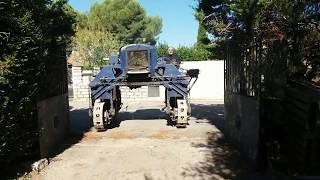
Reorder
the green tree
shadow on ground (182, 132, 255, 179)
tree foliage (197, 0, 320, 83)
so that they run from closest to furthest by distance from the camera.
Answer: shadow on ground (182, 132, 255, 179), tree foliage (197, 0, 320, 83), the green tree

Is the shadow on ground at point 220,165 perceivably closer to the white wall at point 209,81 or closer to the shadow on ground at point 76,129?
the shadow on ground at point 76,129

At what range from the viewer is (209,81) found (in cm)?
2491

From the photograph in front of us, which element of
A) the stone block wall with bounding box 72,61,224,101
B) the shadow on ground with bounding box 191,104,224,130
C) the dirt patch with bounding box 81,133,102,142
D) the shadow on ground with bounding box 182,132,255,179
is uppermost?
the stone block wall with bounding box 72,61,224,101

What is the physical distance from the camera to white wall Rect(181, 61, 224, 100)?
24.8 m

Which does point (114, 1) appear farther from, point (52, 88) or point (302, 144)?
point (302, 144)

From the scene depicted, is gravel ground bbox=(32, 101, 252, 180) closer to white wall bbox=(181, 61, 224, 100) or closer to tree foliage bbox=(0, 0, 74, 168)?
tree foliage bbox=(0, 0, 74, 168)

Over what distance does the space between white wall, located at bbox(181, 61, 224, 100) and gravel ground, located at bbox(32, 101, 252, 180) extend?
→ 389 inches

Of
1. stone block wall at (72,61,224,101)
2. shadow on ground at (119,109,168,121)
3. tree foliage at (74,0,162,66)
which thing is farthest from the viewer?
tree foliage at (74,0,162,66)

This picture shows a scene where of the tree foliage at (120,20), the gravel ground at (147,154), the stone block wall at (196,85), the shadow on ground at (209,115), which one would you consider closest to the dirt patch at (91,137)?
the gravel ground at (147,154)

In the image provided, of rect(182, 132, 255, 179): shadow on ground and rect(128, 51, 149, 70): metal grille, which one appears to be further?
rect(128, 51, 149, 70): metal grille

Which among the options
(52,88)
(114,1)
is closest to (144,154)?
(52,88)

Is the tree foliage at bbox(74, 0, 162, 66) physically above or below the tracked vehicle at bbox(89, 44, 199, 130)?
above

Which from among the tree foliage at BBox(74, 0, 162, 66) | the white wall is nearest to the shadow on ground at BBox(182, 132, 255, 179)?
the white wall

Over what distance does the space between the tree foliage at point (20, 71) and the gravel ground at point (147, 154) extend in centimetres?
83
